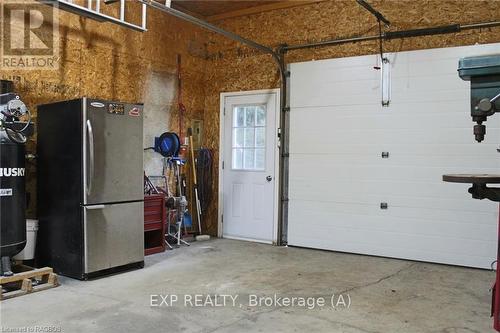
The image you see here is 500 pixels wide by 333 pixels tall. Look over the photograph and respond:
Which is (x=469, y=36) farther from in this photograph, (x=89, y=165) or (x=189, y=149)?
(x=89, y=165)

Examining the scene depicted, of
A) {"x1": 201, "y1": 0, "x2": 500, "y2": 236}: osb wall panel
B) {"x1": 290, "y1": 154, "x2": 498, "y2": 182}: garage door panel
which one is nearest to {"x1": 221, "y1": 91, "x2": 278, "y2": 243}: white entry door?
{"x1": 201, "y1": 0, "x2": 500, "y2": 236}: osb wall panel

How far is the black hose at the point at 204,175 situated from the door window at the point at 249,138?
1.30ft

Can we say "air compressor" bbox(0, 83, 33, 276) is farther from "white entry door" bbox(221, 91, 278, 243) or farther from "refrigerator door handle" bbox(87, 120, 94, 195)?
"white entry door" bbox(221, 91, 278, 243)

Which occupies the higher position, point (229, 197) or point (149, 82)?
point (149, 82)

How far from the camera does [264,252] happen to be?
562cm

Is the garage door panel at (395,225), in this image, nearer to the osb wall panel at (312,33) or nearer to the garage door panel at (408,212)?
the garage door panel at (408,212)

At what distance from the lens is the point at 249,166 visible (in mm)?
6453

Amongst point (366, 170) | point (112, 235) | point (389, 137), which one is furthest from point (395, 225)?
point (112, 235)

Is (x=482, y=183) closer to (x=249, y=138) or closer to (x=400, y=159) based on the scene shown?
(x=400, y=159)

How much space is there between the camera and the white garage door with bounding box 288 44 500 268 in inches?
193

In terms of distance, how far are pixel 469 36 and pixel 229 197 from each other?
12.6ft

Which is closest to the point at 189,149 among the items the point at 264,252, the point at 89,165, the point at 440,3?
the point at 264,252

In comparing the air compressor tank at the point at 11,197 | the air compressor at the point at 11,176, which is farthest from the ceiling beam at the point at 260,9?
the air compressor tank at the point at 11,197

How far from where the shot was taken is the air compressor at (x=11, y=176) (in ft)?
12.4
